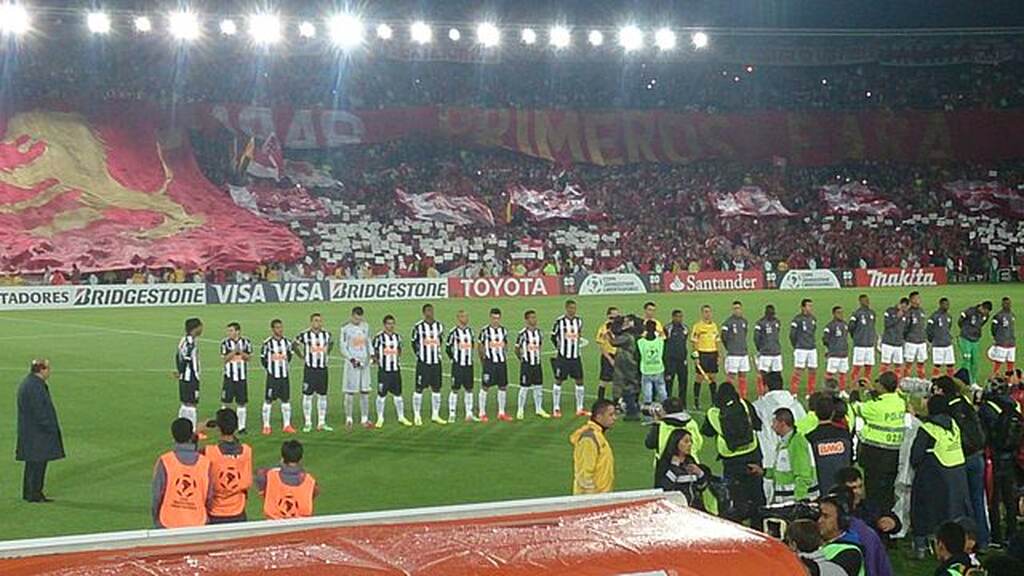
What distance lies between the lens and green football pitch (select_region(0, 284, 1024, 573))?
14.2m

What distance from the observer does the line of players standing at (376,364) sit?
1827 cm

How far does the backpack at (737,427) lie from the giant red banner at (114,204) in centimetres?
3947

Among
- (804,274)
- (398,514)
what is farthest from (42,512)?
(804,274)

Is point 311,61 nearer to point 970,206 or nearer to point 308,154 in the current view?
point 308,154

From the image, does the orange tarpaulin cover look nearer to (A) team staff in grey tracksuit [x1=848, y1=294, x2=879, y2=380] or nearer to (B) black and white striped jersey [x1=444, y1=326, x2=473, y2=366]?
(B) black and white striped jersey [x1=444, y1=326, x2=473, y2=366]

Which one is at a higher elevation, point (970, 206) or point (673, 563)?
point (970, 206)

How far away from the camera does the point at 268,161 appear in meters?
56.6

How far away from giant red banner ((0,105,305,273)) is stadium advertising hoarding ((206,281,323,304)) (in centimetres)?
614

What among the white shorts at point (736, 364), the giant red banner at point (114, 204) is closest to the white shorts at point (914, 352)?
the white shorts at point (736, 364)

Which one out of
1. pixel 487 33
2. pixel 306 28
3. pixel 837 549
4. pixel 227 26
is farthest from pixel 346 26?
pixel 837 549

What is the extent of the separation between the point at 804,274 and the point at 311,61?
91.1 feet

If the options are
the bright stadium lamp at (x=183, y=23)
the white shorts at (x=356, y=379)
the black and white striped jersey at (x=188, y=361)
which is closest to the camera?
the black and white striped jersey at (x=188, y=361)

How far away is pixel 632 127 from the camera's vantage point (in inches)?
Answer: 2506

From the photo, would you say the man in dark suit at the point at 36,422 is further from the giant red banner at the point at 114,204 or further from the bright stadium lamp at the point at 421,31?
the bright stadium lamp at the point at 421,31
